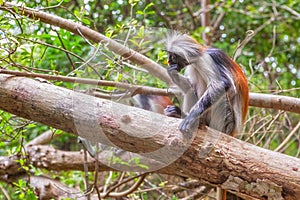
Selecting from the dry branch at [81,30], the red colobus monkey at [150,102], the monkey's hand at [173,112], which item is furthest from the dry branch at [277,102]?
the red colobus monkey at [150,102]

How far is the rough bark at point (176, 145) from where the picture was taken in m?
2.71

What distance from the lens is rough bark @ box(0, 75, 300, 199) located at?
2.71m

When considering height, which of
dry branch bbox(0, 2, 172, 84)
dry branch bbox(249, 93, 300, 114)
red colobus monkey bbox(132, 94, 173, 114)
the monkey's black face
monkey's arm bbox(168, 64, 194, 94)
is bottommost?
red colobus monkey bbox(132, 94, 173, 114)

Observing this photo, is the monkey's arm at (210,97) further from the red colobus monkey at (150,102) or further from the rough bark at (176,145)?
the red colobus monkey at (150,102)

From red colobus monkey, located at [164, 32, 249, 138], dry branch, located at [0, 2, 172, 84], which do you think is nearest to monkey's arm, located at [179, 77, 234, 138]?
red colobus monkey, located at [164, 32, 249, 138]

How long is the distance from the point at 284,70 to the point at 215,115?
15.3 ft

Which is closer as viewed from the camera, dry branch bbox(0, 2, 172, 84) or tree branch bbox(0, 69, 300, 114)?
tree branch bbox(0, 69, 300, 114)

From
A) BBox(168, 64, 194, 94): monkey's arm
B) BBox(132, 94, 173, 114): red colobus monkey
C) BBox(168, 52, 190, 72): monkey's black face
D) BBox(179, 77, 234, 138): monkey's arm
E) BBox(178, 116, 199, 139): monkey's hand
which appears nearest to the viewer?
BBox(178, 116, 199, 139): monkey's hand

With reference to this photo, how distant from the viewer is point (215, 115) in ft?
12.3

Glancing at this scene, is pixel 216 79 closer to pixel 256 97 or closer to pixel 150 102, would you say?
pixel 256 97

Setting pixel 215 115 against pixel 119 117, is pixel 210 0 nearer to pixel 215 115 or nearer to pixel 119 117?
pixel 215 115

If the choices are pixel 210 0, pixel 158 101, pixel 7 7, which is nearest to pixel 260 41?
pixel 210 0

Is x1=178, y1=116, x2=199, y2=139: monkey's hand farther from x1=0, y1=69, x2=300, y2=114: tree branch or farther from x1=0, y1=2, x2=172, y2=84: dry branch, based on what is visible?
x1=0, y1=2, x2=172, y2=84: dry branch

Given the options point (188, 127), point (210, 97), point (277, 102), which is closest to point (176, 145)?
point (188, 127)
